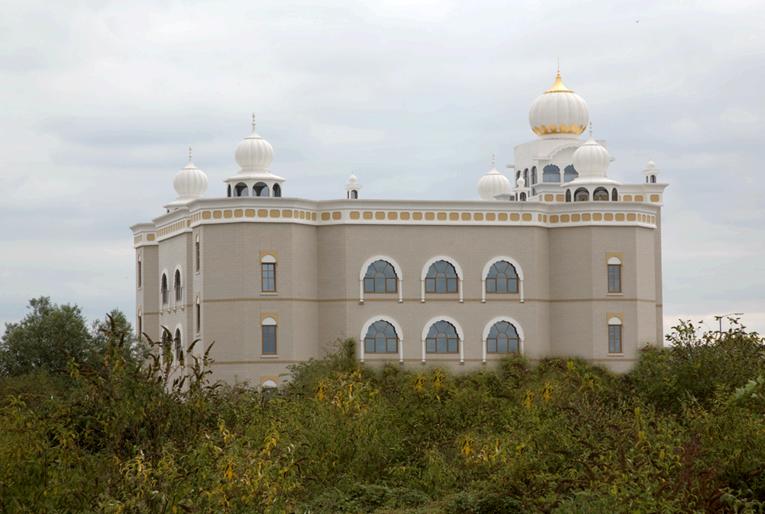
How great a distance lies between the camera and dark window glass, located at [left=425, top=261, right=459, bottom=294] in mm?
41031

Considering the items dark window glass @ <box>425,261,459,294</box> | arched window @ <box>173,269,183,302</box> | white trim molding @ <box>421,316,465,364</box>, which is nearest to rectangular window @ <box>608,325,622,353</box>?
white trim molding @ <box>421,316,465,364</box>

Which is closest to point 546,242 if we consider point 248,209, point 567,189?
point 567,189

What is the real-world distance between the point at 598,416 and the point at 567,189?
25438 mm

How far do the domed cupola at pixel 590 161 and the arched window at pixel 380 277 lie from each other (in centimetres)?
696

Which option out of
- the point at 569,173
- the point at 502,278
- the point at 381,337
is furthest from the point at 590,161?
the point at 381,337

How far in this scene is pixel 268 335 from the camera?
39094mm

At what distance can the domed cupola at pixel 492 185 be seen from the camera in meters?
49.4

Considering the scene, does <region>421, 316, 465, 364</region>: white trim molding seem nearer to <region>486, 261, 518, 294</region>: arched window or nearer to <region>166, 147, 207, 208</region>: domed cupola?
<region>486, 261, 518, 294</region>: arched window

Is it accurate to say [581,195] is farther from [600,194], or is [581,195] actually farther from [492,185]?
[492,185]

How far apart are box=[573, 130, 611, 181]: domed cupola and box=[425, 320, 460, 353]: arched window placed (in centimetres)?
640

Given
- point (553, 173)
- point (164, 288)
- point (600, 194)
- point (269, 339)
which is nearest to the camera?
point (269, 339)

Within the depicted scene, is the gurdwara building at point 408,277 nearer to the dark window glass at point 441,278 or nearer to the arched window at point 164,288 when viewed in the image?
the dark window glass at point 441,278

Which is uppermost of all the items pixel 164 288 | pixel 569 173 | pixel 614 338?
pixel 569 173

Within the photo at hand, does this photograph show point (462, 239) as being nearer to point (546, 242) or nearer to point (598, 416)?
point (546, 242)
